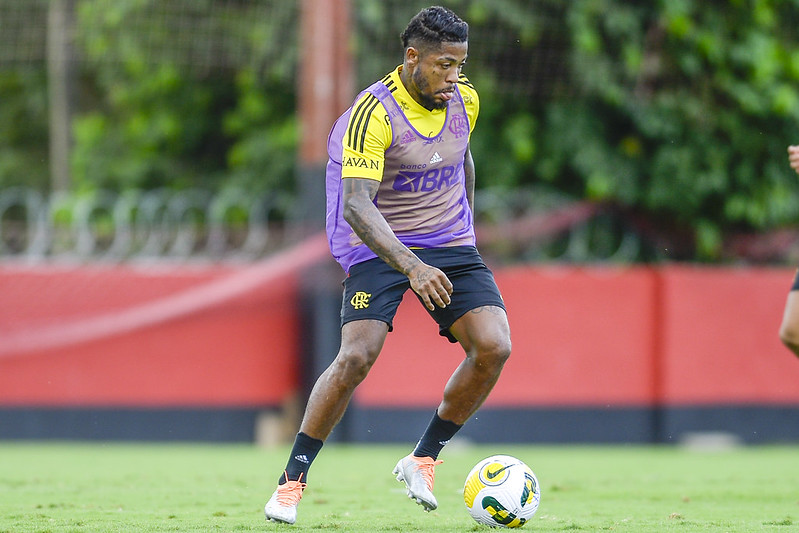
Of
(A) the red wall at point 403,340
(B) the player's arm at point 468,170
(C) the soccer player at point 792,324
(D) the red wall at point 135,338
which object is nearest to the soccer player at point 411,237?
(B) the player's arm at point 468,170

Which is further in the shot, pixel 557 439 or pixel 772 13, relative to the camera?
pixel 772 13

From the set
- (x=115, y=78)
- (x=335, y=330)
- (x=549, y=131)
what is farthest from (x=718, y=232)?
(x=115, y=78)

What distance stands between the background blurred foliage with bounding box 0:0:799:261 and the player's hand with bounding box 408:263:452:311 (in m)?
8.47

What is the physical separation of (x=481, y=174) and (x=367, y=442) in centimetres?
384

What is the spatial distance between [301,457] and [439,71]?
2.03 m

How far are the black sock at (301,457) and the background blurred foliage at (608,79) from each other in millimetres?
8451

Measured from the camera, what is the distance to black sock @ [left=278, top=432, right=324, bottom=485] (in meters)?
5.81

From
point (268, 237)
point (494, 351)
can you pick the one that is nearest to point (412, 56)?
point (494, 351)

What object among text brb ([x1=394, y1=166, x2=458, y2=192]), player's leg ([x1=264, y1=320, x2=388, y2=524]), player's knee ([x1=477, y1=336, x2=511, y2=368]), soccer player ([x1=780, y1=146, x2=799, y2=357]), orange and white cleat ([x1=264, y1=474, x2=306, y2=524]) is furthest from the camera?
soccer player ([x1=780, y1=146, x2=799, y2=357])

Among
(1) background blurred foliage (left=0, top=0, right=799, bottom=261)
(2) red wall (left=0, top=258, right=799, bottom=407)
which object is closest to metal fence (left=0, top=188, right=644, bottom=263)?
(2) red wall (left=0, top=258, right=799, bottom=407)

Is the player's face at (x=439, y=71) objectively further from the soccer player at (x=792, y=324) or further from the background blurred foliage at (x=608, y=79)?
the background blurred foliage at (x=608, y=79)

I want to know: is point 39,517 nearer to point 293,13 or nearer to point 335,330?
point 335,330

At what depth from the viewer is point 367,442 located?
12.9 meters

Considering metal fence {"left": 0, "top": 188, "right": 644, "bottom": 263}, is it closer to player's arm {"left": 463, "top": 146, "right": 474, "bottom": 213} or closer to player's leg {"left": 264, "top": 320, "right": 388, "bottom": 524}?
player's arm {"left": 463, "top": 146, "right": 474, "bottom": 213}
